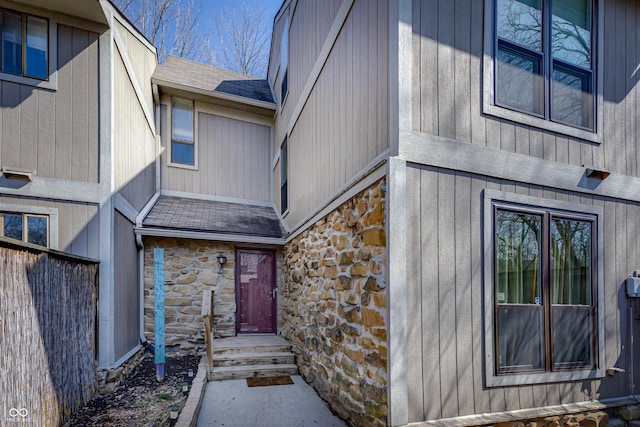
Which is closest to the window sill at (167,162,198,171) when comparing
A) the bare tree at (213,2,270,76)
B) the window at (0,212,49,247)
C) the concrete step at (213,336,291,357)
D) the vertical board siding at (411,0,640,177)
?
the window at (0,212,49,247)

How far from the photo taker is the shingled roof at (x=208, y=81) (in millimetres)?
7464

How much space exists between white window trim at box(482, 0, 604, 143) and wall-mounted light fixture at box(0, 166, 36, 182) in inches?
207

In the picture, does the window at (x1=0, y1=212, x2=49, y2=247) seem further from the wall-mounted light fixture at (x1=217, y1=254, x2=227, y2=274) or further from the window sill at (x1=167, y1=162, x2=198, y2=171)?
the window sill at (x1=167, y1=162, x2=198, y2=171)

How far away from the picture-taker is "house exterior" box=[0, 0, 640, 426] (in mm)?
2857

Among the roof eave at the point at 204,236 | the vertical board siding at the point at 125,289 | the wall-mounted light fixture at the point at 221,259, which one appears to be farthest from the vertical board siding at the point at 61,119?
the wall-mounted light fixture at the point at 221,259

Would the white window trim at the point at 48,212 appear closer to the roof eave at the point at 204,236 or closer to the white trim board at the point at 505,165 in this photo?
the roof eave at the point at 204,236

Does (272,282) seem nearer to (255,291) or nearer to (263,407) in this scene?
(255,291)

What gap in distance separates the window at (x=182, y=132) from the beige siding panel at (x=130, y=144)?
2.29 ft

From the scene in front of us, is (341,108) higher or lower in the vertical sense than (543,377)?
higher

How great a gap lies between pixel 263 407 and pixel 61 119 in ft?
14.7

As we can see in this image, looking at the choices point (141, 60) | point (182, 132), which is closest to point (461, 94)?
point (141, 60)

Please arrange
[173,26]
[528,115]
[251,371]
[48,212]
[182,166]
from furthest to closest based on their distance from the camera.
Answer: [173,26]
[182,166]
[251,371]
[48,212]
[528,115]

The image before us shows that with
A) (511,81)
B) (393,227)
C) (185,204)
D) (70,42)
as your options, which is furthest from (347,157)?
(185,204)

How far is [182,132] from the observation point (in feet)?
25.4
